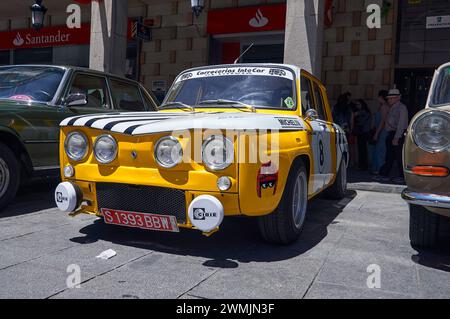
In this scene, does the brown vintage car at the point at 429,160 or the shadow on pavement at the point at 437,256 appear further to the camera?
the shadow on pavement at the point at 437,256

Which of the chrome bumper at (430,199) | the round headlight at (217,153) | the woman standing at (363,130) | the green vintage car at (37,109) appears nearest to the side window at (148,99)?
the green vintage car at (37,109)

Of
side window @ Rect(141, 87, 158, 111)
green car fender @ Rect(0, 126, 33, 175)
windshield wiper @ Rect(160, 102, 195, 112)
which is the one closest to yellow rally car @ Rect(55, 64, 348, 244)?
windshield wiper @ Rect(160, 102, 195, 112)

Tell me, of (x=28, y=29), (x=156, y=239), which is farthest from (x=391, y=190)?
(x=28, y=29)

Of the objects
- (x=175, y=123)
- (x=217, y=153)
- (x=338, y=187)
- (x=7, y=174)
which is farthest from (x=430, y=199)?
(x=7, y=174)

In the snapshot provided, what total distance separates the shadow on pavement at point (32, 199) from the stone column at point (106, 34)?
164 inches

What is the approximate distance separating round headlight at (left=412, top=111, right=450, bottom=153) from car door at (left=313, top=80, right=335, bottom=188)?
1299mm

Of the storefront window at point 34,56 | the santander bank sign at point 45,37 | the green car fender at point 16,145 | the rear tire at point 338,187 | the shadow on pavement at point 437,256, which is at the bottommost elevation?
the shadow on pavement at point 437,256

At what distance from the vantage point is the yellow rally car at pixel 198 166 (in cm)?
298

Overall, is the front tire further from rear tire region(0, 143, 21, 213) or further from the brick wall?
the brick wall

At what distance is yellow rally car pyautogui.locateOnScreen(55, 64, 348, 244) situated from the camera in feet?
9.77

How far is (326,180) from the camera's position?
4.81m

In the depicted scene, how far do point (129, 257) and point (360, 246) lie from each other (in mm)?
1959

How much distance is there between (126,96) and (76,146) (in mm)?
2764

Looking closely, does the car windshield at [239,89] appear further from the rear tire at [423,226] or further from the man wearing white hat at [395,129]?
the man wearing white hat at [395,129]
